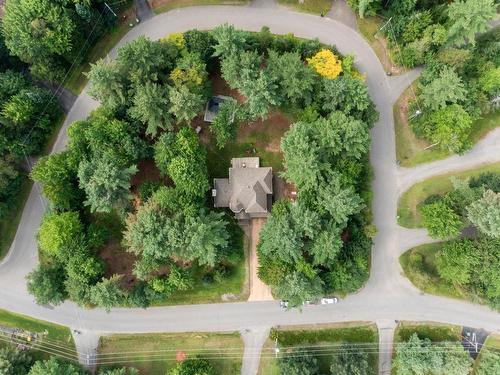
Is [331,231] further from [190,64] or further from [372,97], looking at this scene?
[190,64]

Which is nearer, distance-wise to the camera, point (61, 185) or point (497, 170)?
point (61, 185)

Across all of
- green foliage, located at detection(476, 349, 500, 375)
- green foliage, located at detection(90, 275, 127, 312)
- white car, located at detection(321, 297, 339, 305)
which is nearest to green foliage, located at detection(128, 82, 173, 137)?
green foliage, located at detection(90, 275, 127, 312)

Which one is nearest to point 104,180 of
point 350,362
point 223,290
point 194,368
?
point 223,290

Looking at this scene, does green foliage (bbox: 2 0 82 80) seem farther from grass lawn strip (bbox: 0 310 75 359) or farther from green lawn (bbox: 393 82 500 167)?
green lawn (bbox: 393 82 500 167)

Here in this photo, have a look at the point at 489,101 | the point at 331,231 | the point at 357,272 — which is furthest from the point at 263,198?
the point at 489,101

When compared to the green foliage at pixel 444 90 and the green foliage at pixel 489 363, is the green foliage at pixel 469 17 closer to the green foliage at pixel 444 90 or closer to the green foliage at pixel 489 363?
the green foliage at pixel 444 90

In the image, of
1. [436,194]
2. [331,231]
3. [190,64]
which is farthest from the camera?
[436,194]
